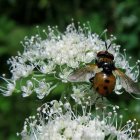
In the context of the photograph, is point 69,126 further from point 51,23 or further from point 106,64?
point 51,23

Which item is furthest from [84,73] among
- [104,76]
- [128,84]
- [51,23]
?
[51,23]

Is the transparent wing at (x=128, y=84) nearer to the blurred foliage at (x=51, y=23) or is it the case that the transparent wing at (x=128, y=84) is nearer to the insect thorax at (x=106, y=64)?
the insect thorax at (x=106, y=64)

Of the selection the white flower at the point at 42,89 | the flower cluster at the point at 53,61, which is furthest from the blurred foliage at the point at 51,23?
the white flower at the point at 42,89

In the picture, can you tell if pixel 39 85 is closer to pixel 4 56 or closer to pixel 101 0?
pixel 4 56

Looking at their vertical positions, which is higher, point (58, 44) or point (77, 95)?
point (58, 44)

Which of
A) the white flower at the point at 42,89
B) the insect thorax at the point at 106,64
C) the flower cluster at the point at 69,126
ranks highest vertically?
the insect thorax at the point at 106,64

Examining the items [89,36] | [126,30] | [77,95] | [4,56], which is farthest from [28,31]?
[77,95]
